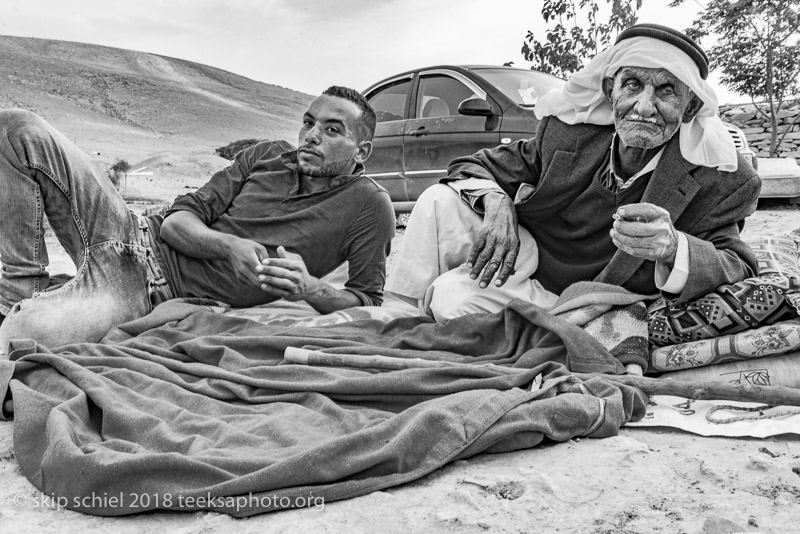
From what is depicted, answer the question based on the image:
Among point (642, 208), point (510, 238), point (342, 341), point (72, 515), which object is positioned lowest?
point (72, 515)

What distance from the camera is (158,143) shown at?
28984mm

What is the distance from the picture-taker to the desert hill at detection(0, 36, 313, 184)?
104ft

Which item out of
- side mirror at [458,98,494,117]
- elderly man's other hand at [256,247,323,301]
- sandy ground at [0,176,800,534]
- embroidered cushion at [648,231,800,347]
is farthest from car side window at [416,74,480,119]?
sandy ground at [0,176,800,534]

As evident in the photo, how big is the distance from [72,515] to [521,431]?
47.9 inches

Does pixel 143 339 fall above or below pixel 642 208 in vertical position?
below

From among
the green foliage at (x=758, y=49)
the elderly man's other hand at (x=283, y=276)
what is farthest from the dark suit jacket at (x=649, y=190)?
the green foliage at (x=758, y=49)

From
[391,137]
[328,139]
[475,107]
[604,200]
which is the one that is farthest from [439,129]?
[604,200]

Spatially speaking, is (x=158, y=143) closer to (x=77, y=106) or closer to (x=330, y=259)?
(x=77, y=106)

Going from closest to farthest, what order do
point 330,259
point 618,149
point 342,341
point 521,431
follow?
point 521,431, point 342,341, point 618,149, point 330,259

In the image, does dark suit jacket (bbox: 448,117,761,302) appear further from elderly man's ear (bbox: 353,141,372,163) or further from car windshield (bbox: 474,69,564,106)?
car windshield (bbox: 474,69,564,106)

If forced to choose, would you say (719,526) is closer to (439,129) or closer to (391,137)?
(439,129)

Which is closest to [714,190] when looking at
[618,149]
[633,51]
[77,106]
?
[618,149]

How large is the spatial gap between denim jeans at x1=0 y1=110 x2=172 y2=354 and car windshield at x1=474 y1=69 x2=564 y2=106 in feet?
15.1

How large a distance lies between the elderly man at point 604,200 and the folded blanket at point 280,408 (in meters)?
0.26
